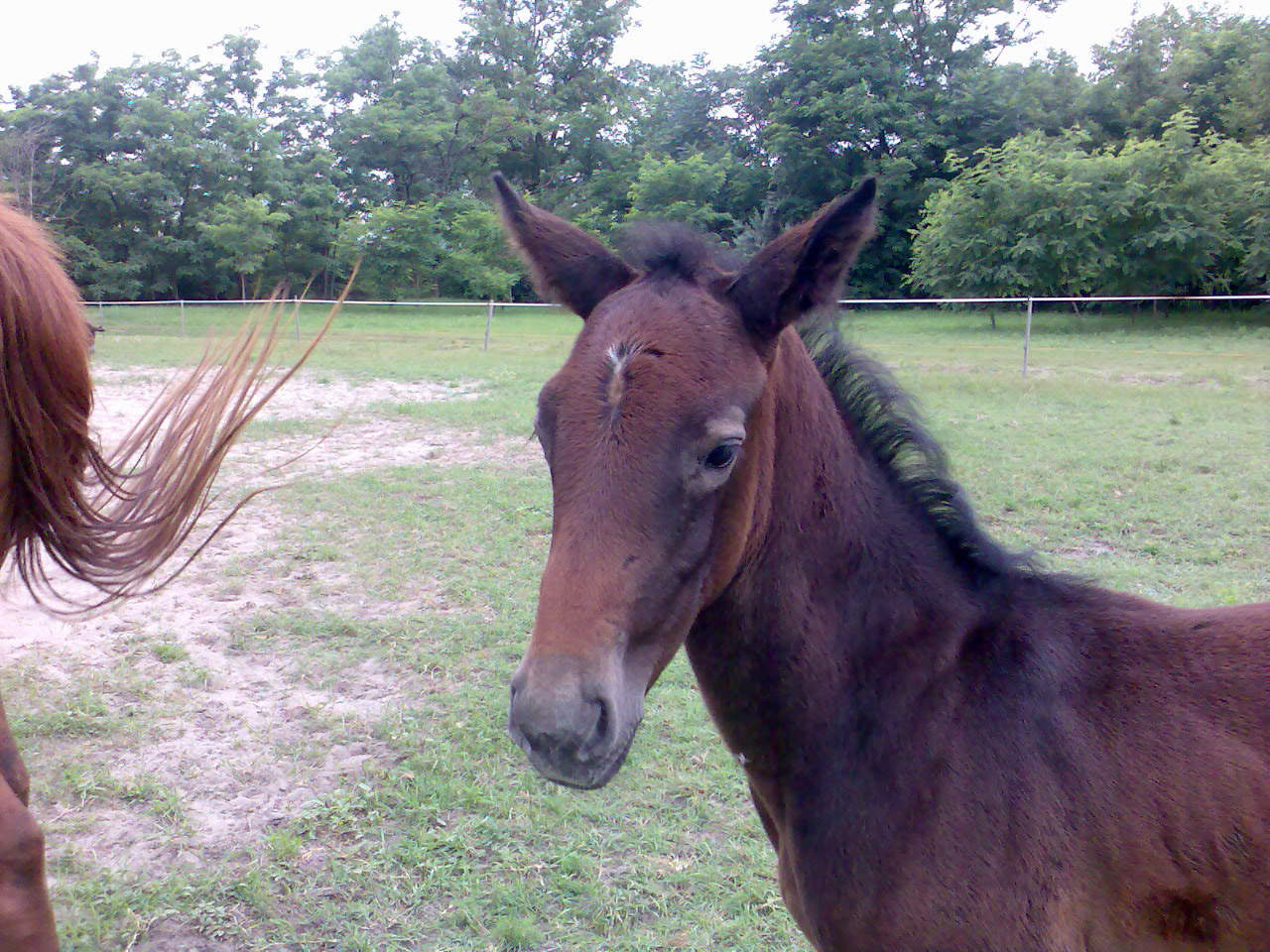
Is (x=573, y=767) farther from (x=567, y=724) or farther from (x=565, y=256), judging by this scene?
(x=565, y=256)

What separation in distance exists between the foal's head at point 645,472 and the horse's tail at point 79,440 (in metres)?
0.84

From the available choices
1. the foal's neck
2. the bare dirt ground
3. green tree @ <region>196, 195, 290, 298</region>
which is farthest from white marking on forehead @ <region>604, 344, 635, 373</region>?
green tree @ <region>196, 195, 290, 298</region>

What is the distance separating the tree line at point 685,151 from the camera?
24312mm

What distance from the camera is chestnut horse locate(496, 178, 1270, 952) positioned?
1.50 metres

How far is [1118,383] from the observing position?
13.0 metres

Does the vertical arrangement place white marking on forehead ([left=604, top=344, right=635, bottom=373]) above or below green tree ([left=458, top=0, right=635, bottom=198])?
below

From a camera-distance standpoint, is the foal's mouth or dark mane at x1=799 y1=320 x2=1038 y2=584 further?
dark mane at x1=799 y1=320 x2=1038 y2=584

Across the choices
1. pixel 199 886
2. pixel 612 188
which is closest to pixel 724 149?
pixel 612 188

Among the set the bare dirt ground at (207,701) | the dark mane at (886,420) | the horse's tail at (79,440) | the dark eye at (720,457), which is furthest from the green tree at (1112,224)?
the horse's tail at (79,440)

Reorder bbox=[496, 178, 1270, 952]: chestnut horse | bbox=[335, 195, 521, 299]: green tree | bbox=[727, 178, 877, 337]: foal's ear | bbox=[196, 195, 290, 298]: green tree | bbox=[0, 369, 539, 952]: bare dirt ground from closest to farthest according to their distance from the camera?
bbox=[496, 178, 1270, 952]: chestnut horse < bbox=[727, 178, 877, 337]: foal's ear < bbox=[0, 369, 539, 952]: bare dirt ground < bbox=[196, 195, 290, 298]: green tree < bbox=[335, 195, 521, 299]: green tree

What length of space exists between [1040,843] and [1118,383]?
13585 millimetres

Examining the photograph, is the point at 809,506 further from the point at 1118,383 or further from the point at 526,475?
the point at 1118,383

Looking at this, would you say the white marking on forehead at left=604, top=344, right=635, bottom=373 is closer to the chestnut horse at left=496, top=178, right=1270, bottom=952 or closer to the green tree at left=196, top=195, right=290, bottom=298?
the chestnut horse at left=496, top=178, right=1270, bottom=952

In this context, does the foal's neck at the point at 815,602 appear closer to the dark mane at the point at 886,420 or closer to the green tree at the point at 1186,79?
the dark mane at the point at 886,420
